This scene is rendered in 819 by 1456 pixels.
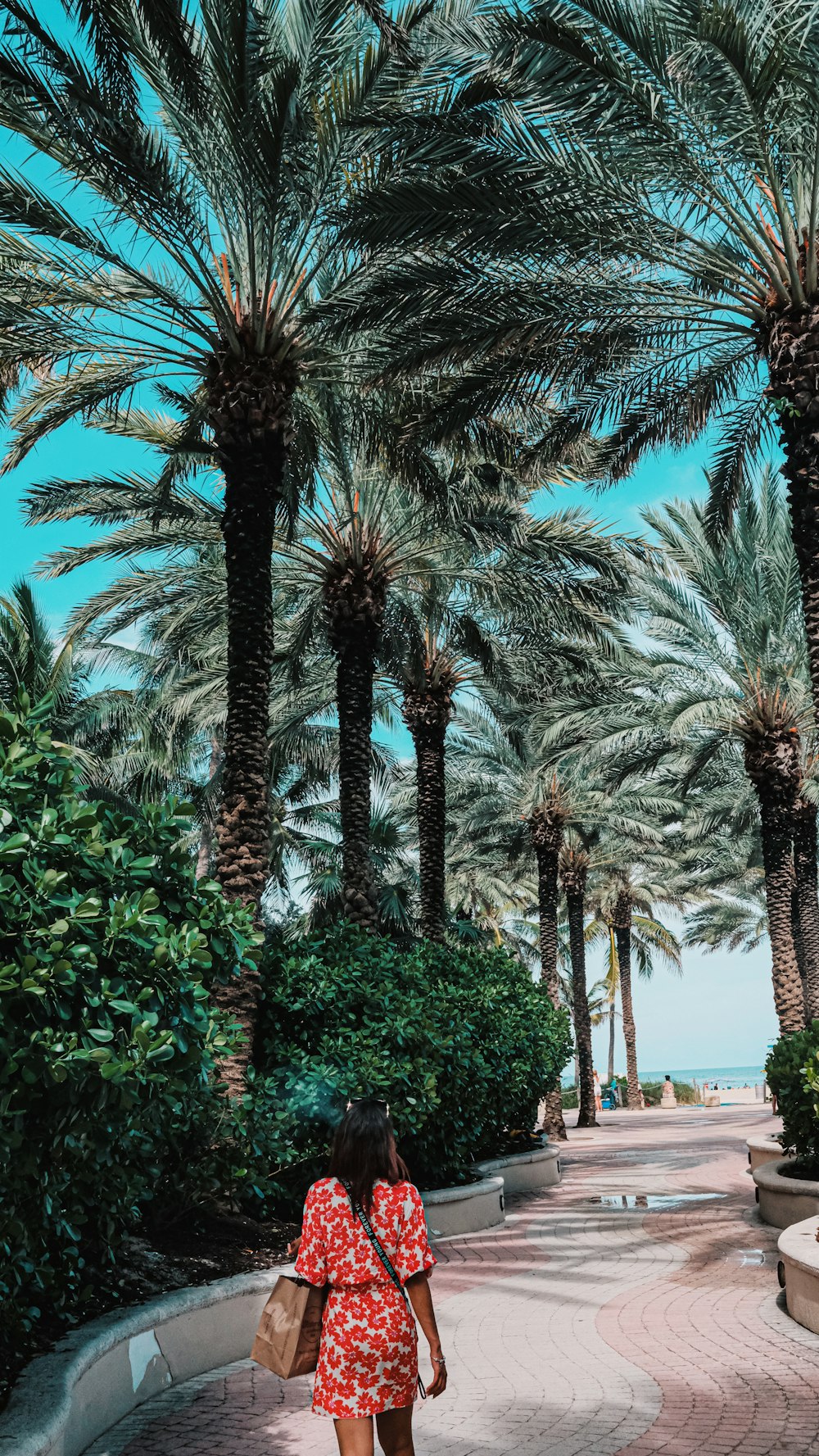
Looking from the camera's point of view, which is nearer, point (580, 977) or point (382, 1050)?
point (382, 1050)

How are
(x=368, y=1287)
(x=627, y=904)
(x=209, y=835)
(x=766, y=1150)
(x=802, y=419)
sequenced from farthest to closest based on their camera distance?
(x=627, y=904)
(x=209, y=835)
(x=766, y=1150)
(x=802, y=419)
(x=368, y=1287)

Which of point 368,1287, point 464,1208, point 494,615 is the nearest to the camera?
point 368,1287

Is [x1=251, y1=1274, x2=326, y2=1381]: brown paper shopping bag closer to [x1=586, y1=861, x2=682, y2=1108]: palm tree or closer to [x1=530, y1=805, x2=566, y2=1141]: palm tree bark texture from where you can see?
[x1=530, y1=805, x2=566, y2=1141]: palm tree bark texture

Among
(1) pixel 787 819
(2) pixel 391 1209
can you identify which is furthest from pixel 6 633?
(2) pixel 391 1209

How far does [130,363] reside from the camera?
12.0 metres

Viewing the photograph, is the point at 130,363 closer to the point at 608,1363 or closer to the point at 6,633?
the point at 608,1363

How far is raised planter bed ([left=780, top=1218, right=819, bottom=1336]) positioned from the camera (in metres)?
6.68

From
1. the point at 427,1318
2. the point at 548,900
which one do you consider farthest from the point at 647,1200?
the point at 548,900

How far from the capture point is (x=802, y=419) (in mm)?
9539

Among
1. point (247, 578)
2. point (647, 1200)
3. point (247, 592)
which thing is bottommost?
point (647, 1200)

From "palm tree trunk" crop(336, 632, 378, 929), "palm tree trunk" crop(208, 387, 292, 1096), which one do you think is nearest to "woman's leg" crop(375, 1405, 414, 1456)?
"palm tree trunk" crop(208, 387, 292, 1096)

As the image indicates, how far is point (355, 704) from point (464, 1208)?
231 inches

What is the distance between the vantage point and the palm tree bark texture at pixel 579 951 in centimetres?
3033

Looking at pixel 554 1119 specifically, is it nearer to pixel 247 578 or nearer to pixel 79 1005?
pixel 247 578
